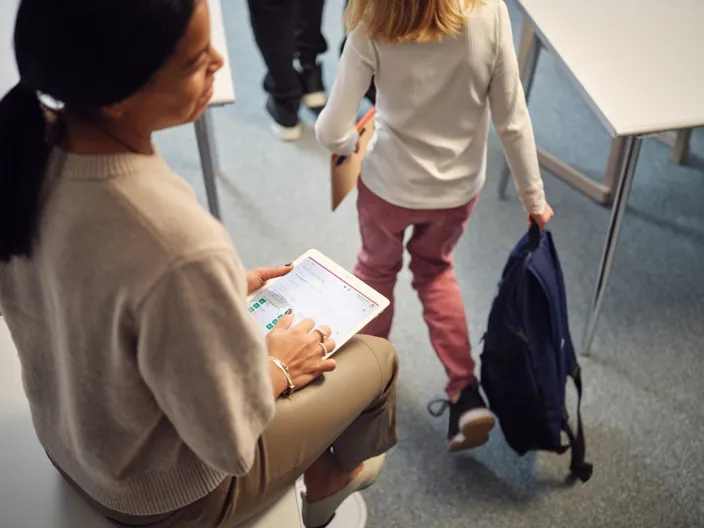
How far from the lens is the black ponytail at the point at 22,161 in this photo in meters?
0.72

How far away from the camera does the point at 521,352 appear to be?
4.50ft

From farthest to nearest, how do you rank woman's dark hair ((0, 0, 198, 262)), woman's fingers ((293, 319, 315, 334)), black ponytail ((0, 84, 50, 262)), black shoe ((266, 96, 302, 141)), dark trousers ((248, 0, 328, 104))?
black shoe ((266, 96, 302, 141)) → dark trousers ((248, 0, 328, 104)) → woman's fingers ((293, 319, 315, 334)) → black ponytail ((0, 84, 50, 262)) → woman's dark hair ((0, 0, 198, 262))

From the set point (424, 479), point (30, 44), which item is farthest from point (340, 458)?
point (30, 44)

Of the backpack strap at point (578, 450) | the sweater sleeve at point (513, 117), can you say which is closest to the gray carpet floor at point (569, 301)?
the backpack strap at point (578, 450)

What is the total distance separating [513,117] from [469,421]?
580mm

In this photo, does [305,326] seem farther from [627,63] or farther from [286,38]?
[286,38]

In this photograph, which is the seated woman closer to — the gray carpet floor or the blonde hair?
the blonde hair

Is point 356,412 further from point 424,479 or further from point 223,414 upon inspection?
point 424,479

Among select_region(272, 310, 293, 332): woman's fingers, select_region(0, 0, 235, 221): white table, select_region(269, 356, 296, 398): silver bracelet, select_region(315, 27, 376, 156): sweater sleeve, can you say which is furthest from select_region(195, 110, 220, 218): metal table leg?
select_region(269, 356, 296, 398): silver bracelet

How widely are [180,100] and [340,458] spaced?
0.66 meters

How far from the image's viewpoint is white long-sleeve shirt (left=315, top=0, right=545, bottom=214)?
46.4 inches

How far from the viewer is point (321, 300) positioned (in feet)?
3.75

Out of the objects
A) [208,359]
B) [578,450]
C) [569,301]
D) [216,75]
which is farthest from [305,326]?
[569,301]

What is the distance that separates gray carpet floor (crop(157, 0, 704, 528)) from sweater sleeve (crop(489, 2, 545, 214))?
0.51 m
